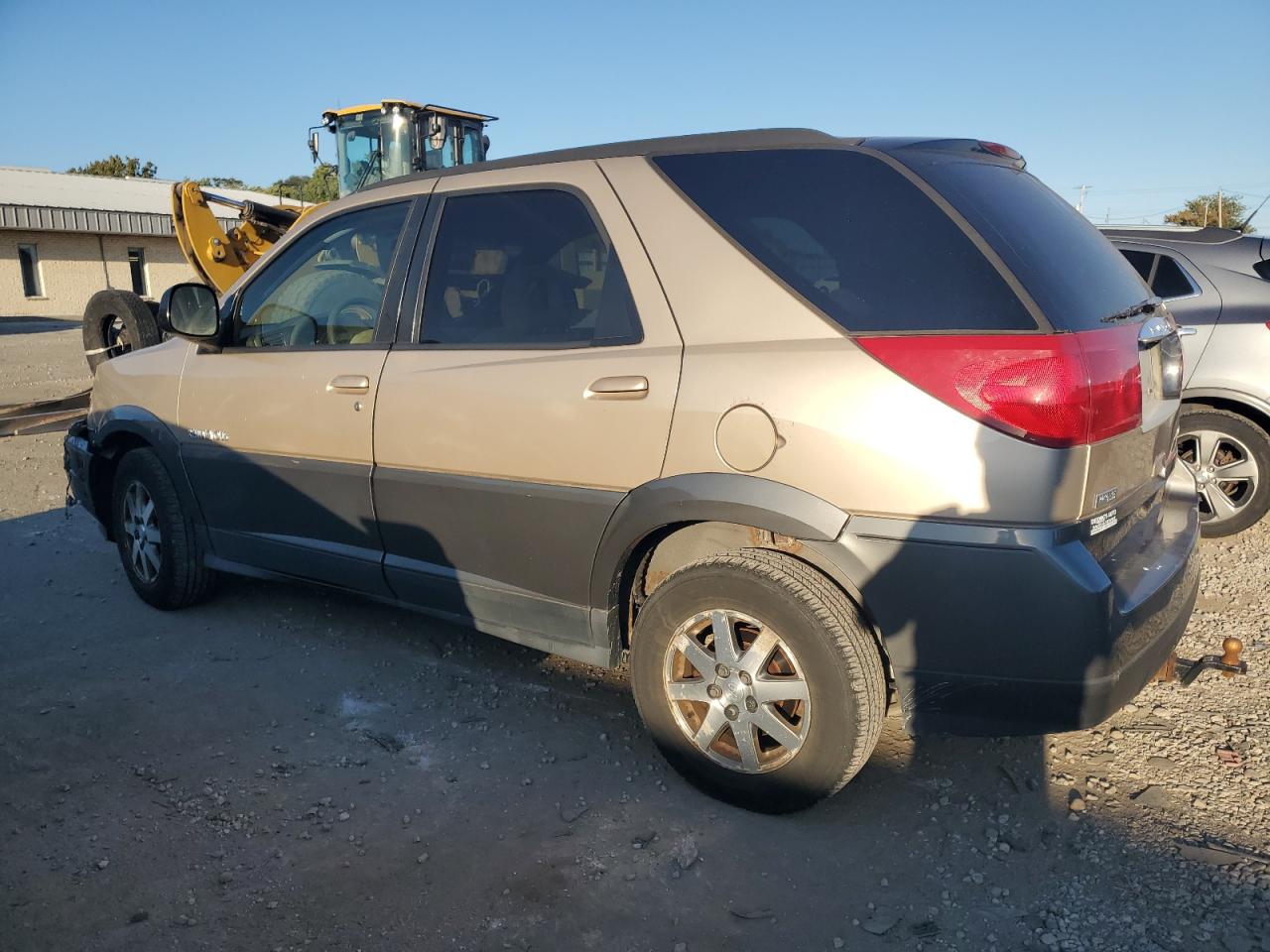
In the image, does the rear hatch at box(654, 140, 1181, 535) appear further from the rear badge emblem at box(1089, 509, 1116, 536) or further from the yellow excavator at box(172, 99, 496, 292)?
the yellow excavator at box(172, 99, 496, 292)

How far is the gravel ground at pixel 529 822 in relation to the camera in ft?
8.52

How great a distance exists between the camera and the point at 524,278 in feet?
11.7

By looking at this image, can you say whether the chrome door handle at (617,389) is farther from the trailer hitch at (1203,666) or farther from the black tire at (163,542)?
the black tire at (163,542)

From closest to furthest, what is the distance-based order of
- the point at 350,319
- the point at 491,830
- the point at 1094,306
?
Answer: the point at 1094,306, the point at 491,830, the point at 350,319

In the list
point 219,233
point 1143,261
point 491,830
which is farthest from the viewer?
point 219,233

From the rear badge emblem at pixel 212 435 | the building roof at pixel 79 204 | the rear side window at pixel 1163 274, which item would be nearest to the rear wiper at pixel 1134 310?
the rear side window at pixel 1163 274

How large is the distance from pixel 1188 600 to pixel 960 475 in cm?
124

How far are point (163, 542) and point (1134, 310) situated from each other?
4.33m

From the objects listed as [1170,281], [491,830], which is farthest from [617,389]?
[1170,281]

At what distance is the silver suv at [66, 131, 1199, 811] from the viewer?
259cm

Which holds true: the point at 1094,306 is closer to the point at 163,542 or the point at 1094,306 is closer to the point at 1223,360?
the point at 1223,360

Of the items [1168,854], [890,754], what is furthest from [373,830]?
[1168,854]

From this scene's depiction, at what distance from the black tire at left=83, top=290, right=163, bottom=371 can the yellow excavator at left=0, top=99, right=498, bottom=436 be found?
0.4 inches

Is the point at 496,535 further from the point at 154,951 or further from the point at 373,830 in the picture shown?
the point at 154,951
